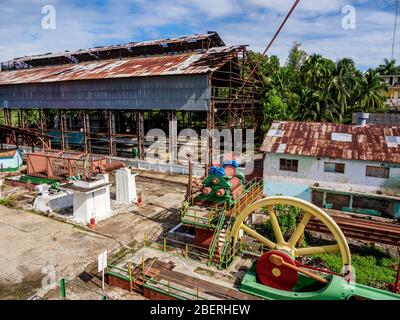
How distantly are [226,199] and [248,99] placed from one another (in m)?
22.5

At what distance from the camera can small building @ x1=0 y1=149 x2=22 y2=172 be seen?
3142 centimetres

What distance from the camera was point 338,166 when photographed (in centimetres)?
2042

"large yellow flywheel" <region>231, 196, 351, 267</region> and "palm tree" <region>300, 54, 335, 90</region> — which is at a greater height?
"palm tree" <region>300, 54, 335, 90</region>

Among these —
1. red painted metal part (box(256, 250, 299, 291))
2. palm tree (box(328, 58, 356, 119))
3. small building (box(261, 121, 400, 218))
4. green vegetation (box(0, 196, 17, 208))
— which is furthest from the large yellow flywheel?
palm tree (box(328, 58, 356, 119))

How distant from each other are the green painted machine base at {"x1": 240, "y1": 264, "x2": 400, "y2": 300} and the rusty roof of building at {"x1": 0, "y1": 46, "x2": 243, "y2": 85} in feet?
61.7

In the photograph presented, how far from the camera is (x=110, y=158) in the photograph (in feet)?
113

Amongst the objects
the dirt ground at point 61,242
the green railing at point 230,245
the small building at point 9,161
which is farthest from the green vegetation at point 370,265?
the small building at point 9,161

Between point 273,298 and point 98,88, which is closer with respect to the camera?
point 273,298

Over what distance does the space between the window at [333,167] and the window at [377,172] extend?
1.49m

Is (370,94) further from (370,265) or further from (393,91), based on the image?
(393,91)

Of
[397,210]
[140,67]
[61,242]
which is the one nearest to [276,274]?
[61,242]

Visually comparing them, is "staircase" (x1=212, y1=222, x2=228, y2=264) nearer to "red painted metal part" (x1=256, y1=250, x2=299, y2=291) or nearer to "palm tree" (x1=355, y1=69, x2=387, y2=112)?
"red painted metal part" (x1=256, y1=250, x2=299, y2=291)

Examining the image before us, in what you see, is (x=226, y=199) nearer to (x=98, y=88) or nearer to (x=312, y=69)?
(x=98, y=88)
